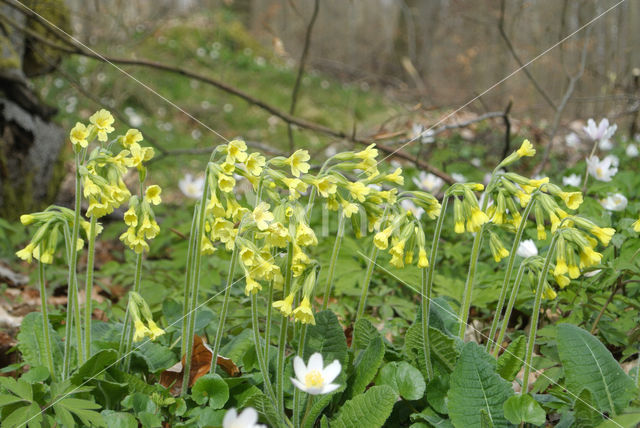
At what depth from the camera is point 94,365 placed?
4.99ft

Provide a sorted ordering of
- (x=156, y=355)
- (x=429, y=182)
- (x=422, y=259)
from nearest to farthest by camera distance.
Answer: (x=422, y=259) → (x=156, y=355) → (x=429, y=182)

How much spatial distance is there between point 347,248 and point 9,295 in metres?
1.74

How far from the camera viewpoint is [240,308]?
2.19 meters

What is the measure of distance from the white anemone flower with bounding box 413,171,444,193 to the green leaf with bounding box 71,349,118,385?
2.25 m

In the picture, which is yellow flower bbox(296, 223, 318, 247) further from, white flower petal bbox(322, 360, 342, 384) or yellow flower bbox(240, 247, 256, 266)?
white flower petal bbox(322, 360, 342, 384)

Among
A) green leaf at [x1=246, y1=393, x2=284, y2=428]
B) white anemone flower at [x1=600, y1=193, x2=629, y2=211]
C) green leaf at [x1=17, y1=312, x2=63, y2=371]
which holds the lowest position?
green leaf at [x1=17, y1=312, x2=63, y2=371]

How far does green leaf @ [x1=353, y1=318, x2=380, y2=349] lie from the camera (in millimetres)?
1646

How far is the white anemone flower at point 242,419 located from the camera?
4.16 feet

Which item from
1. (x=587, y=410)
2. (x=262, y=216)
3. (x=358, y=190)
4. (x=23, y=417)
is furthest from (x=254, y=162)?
(x=587, y=410)

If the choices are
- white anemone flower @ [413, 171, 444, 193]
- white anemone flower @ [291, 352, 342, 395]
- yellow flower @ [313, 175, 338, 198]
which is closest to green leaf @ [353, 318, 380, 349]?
white anemone flower @ [291, 352, 342, 395]

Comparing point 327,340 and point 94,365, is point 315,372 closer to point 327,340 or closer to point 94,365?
Result: point 327,340

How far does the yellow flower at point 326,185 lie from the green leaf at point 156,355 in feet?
2.54

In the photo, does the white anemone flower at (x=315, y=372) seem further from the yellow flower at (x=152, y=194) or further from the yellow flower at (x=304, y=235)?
the yellow flower at (x=152, y=194)

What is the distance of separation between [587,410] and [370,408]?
20.2 inches
